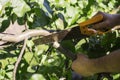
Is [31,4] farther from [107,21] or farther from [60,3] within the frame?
[107,21]

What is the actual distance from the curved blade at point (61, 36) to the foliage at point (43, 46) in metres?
0.07

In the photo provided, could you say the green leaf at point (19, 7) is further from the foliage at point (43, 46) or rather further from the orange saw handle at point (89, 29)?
the orange saw handle at point (89, 29)

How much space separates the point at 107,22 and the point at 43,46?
442mm

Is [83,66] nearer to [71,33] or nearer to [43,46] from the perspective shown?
[71,33]

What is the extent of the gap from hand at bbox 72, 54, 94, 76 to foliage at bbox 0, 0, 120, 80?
0.50ft

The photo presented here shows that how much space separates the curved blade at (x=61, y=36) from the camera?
1.71 m

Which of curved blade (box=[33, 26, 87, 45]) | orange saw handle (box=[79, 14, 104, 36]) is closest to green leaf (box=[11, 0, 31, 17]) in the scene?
curved blade (box=[33, 26, 87, 45])

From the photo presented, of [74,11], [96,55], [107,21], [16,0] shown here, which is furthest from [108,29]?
[16,0]

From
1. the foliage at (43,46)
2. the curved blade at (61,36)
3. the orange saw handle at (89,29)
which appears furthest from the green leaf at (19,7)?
the orange saw handle at (89,29)

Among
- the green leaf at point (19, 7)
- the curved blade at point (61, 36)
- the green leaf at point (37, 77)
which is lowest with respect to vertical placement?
the green leaf at point (37, 77)

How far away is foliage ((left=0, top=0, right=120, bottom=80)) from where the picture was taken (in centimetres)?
184

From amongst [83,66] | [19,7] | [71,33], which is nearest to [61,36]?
[71,33]

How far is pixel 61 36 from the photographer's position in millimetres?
1729

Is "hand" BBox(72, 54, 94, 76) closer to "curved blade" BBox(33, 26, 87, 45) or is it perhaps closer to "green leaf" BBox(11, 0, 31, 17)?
"curved blade" BBox(33, 26, 87, 45)
